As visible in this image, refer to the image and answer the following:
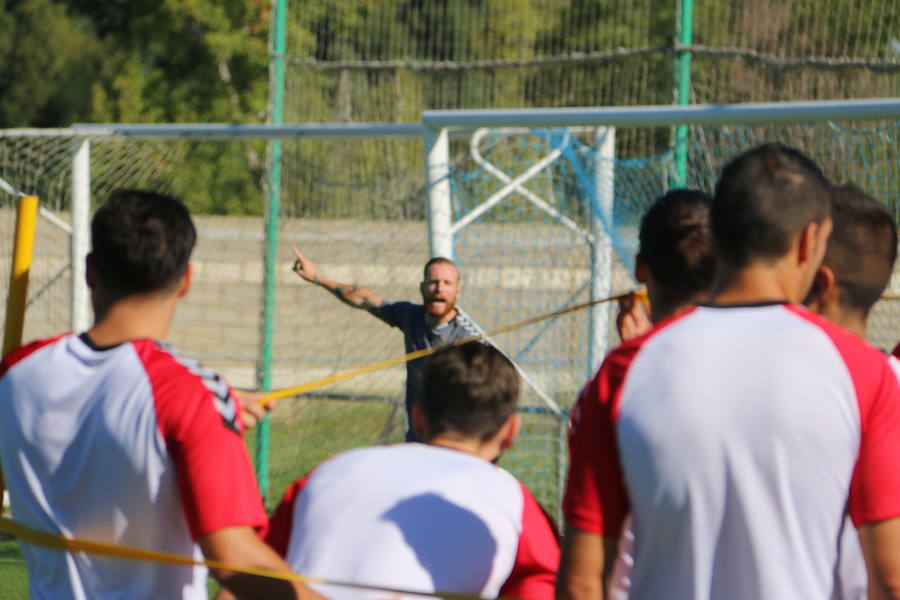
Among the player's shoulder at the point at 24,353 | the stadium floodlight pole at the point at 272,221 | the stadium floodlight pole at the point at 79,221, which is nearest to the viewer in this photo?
the player's shoulder at the point at 24,353

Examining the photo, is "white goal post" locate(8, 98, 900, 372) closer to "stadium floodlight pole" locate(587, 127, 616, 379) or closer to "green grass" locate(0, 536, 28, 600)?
"stadium floodlight pole" locate(587, 127, 616, 379)

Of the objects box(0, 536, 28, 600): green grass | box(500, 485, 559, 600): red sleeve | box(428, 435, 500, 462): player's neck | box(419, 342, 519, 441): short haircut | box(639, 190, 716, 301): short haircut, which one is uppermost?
box(639, 190, 716, 301): short haircut

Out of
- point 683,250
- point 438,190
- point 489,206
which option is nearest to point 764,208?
point 683,250

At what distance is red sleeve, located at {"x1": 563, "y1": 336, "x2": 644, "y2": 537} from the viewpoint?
2285mm

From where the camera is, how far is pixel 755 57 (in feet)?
27.2

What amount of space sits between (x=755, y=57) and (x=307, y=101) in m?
3.34

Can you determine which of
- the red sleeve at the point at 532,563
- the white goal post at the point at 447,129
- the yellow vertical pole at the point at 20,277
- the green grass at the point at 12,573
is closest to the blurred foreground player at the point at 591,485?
the red sleeve at the point at 532,563

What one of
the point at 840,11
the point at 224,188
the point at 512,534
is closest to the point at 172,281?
the point at 512,534

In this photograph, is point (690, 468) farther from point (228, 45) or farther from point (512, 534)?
point (228, 45)

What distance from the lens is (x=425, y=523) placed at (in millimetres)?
2389

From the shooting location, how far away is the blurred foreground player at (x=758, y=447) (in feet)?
7.10

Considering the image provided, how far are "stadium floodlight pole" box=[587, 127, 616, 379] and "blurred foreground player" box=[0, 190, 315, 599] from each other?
207 inches

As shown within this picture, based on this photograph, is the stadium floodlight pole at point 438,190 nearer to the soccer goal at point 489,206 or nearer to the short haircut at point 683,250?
the soccer goal at point 489,206

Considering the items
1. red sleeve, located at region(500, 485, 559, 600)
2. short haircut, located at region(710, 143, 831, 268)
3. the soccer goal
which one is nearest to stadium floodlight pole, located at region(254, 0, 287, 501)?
the soccer goal
